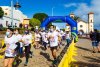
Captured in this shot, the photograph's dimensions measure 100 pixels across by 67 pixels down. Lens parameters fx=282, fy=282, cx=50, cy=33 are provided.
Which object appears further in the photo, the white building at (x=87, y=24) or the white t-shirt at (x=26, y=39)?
the white building at (x=87, y=24)

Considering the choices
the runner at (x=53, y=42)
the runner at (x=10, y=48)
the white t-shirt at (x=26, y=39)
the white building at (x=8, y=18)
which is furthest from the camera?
the white building at (x=8, y=18)

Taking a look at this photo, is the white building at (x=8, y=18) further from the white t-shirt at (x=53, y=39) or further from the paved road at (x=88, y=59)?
the white t-shirt at (x=53, y=39)

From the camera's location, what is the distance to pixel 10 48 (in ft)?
29.6

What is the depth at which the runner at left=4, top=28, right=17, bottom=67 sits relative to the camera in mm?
8930

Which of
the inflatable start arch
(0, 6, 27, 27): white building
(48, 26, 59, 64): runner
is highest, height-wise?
(0, 6, 27, 27): white building

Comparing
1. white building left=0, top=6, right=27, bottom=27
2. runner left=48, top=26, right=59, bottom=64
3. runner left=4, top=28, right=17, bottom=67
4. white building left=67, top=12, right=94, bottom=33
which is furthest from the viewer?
white building left=67, top=12, right=94, bottom=33

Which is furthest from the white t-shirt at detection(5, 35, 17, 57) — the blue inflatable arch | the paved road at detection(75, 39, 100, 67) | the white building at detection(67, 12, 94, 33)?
the white building at detection(67, 12, 94, 33)

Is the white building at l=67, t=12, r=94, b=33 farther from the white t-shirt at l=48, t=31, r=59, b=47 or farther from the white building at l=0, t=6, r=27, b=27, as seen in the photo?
the white t-shirt at l=48, t=31, r=59, b=47

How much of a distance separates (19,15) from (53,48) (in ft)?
272

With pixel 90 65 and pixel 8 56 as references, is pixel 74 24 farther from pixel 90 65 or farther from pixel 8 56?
pixel 8 56

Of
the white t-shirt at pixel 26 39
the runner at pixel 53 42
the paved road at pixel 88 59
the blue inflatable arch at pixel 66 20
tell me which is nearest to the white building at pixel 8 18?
the blue inflatable arch at pixel 66 20

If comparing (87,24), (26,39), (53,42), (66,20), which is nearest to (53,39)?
(53,42)

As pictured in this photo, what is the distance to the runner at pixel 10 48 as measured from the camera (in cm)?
893

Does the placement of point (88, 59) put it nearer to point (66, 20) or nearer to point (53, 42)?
point (53, 42)
